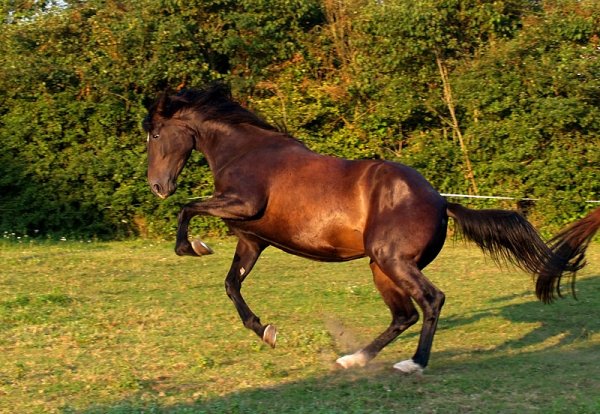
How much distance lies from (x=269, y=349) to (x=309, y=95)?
351 inches

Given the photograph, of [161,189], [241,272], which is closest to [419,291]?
[241,272]

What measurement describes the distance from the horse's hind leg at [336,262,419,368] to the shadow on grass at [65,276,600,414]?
0.31 ft

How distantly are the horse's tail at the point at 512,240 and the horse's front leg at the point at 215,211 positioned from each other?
152cm

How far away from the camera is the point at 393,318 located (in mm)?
6887

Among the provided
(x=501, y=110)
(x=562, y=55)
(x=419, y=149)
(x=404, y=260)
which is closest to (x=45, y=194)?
(x=419, y=149)

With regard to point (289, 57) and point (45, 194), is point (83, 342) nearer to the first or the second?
point (45, 194)

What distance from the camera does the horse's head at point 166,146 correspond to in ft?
24.7

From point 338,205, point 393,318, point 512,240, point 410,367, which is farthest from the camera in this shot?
point 512,240

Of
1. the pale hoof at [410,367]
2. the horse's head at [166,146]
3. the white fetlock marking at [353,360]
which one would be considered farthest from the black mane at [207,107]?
the pale hoof at [410,367]

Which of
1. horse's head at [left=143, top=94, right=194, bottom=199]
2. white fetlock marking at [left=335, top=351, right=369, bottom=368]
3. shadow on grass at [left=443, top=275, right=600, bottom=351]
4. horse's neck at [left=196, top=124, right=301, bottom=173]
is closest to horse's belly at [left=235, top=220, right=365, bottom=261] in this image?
horse's neck at [left=196, top=124, right=301, bottom=173]

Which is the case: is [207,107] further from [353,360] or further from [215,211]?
[353,360]

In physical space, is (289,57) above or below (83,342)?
above

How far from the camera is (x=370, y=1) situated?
16.1 m

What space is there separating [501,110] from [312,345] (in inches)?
340
